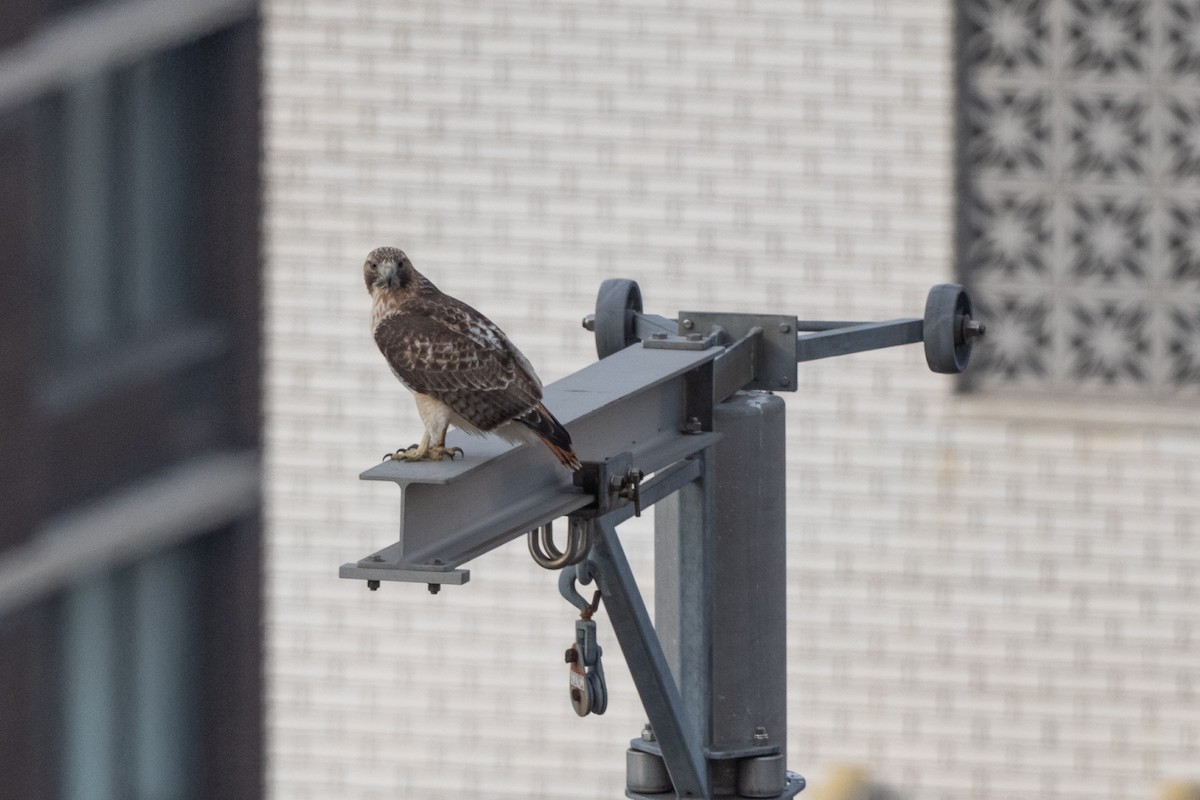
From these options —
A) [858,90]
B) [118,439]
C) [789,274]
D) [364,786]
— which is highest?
[858,90]

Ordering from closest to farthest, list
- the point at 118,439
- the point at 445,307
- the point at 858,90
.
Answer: the point at 445,307
the point at 858,90
the point at 118,439

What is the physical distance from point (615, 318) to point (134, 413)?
4869 mm

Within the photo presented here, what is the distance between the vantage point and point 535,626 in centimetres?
817

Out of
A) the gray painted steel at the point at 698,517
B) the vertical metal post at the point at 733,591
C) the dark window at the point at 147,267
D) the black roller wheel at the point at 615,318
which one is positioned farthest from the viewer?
the dark window at the point at 147,267

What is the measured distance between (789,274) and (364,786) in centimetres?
250

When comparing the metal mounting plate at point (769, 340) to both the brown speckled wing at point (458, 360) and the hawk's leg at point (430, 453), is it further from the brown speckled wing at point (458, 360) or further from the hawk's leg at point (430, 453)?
the hawk's leg at point (430, 453)

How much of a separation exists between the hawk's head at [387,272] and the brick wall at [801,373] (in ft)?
13.0

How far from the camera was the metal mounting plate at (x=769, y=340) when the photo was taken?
433 centimetres

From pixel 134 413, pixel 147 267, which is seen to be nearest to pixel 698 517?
pixel 134 413

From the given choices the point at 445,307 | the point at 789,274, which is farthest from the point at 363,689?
the point at 445,307

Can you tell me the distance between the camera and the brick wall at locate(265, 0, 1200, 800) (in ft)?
25.6

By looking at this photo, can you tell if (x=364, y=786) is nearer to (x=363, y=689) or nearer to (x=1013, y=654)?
(x=363, y=689)

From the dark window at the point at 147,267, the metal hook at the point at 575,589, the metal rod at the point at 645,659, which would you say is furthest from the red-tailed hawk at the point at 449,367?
the dark window at the point at 147,267

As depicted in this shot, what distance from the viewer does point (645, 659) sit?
12.8 ft
